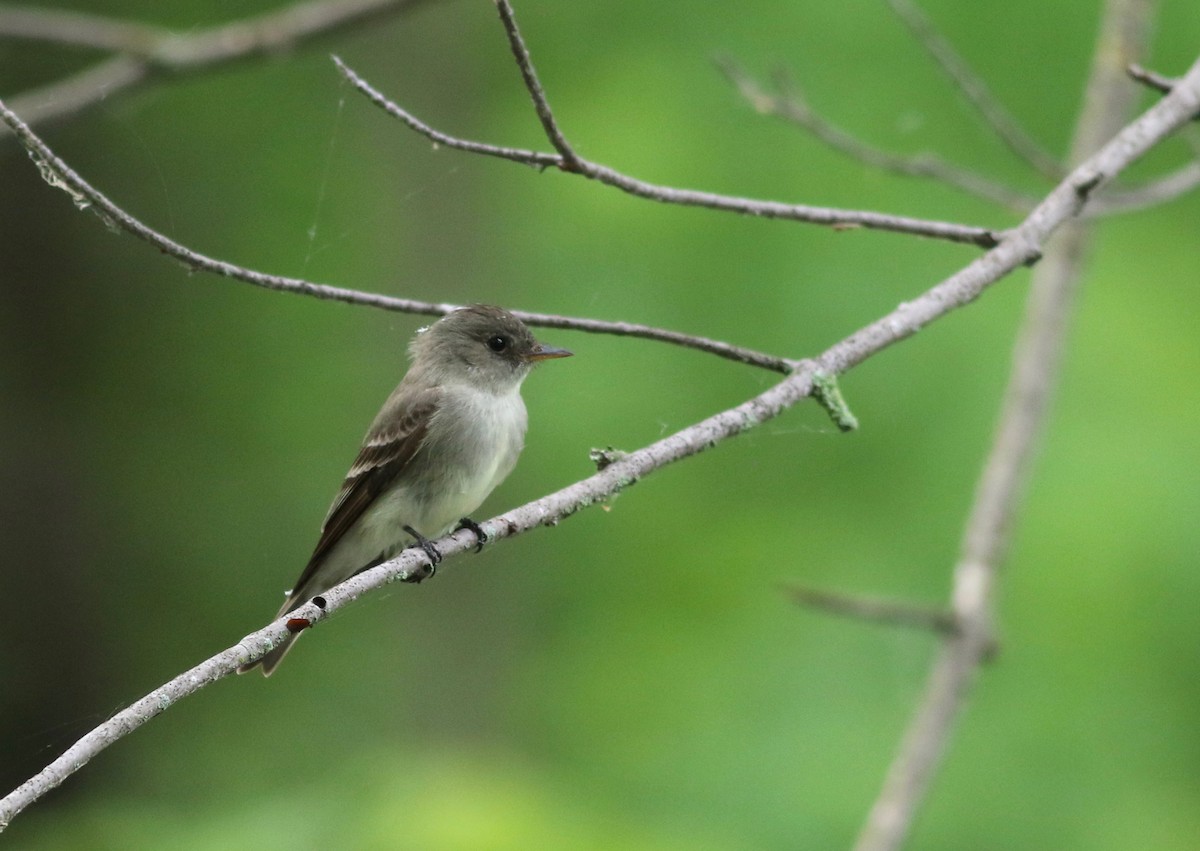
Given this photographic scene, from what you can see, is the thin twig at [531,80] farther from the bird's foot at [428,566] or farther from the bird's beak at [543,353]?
the bird's beak at [543,353]

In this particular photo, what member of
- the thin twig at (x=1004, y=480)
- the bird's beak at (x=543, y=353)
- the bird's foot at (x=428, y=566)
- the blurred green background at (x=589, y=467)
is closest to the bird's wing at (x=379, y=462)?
the bird's beak at (x=543, y=353)

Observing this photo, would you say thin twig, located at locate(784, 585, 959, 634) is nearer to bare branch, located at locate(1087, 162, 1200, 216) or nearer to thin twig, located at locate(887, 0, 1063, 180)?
bare branch, located at locate(1087, 162, 1200, 216)

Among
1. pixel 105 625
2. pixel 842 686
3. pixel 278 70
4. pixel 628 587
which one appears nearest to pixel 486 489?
pixel 842 686

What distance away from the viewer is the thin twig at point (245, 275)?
2.14m

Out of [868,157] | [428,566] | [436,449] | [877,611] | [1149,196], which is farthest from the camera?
[868,157]

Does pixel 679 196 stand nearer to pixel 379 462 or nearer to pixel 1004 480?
pixel 379 462

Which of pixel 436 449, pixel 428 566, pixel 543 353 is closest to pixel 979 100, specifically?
pixel 543 353

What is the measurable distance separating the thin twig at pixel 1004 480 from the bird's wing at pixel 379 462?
165 centimetres

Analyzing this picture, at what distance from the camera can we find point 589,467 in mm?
7199

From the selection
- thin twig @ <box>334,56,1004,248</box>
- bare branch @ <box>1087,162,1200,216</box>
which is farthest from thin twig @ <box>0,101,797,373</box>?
bare branch @ <box>1087,162,1200,216</box>

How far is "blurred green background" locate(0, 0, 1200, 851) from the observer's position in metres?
5.70

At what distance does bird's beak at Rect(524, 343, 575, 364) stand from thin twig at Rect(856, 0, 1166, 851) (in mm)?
1401

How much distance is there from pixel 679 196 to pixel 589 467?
4.66 metres

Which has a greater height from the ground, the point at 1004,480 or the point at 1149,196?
the point at 1149,196
